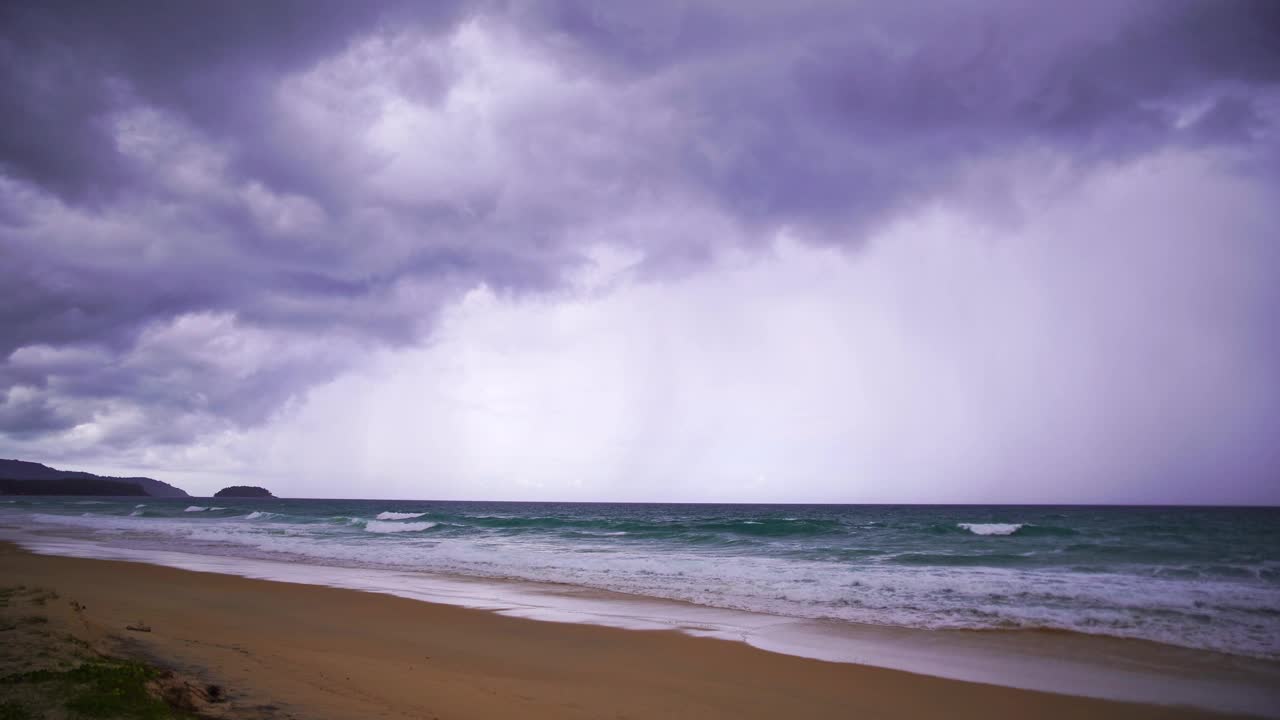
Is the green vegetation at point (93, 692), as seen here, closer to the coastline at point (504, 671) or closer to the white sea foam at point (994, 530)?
the coastline at point (504, 671)

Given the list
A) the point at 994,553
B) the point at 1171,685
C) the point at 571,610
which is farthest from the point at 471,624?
the point at 994,553

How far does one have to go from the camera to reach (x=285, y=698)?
614 cm

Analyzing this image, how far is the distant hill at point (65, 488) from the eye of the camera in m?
148

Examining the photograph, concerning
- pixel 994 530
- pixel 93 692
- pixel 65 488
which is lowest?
pixel 65 488

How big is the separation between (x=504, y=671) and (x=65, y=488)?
213m

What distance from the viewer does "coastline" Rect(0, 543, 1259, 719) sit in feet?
22.5

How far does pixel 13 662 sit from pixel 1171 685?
12603 millimetres

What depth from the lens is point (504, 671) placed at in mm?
8484

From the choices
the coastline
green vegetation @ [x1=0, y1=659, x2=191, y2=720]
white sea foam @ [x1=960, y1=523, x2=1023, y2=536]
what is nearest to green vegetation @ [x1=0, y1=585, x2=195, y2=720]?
green vegetation @ [x1=0, y1=659, x2=191, y2=720]

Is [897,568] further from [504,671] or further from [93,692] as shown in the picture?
[93,692]

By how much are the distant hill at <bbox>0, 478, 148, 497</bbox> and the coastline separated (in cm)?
18913

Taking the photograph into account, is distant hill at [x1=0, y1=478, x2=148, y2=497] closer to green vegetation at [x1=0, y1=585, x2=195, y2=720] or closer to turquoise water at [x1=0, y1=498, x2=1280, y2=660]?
turquoise water at [x1=0, y1=498, x2=1280, y2=660]

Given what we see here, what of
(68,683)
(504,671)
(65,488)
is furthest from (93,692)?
(65,488)

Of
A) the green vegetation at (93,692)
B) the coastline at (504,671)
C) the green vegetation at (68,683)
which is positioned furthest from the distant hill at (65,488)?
the green vegetation at (93,692)
